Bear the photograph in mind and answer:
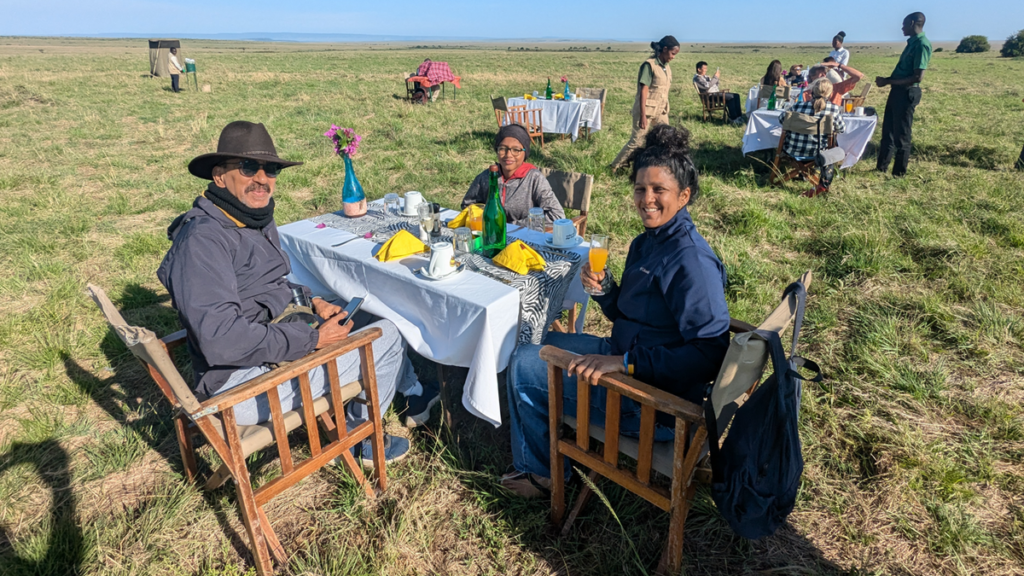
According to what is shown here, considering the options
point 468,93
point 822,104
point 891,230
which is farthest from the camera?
point 468,93

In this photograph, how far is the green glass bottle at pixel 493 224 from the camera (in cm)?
257

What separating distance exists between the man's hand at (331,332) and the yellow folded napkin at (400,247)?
16.6 inches

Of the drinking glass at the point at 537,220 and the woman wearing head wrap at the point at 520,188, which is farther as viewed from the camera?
the woman wearing head wrap at the point at 520,188

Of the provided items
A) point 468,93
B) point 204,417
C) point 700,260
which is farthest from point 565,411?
point 468,93

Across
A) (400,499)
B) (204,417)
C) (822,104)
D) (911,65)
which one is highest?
(911,65)

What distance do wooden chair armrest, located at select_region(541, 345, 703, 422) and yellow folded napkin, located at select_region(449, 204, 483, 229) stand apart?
4.43 feet

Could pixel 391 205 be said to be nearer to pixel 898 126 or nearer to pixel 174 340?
pixel 174 340

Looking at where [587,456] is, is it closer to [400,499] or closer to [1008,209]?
[400,499]

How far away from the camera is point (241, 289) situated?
2.07 metres

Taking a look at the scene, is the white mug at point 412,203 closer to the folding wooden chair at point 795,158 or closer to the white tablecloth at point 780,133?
the folding wooden chair at point 795,158

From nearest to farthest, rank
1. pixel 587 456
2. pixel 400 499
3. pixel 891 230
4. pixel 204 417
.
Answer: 1. pixel 204 417
2. pixel 587 456
3. pixel 400 499
4. pixel 891 230

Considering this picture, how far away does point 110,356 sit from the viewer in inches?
131

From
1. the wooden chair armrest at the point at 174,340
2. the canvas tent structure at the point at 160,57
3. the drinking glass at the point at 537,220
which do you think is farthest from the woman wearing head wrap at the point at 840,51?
the canvas tent structure at the point at 160,57

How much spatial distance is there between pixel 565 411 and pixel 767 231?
12.9 ft
